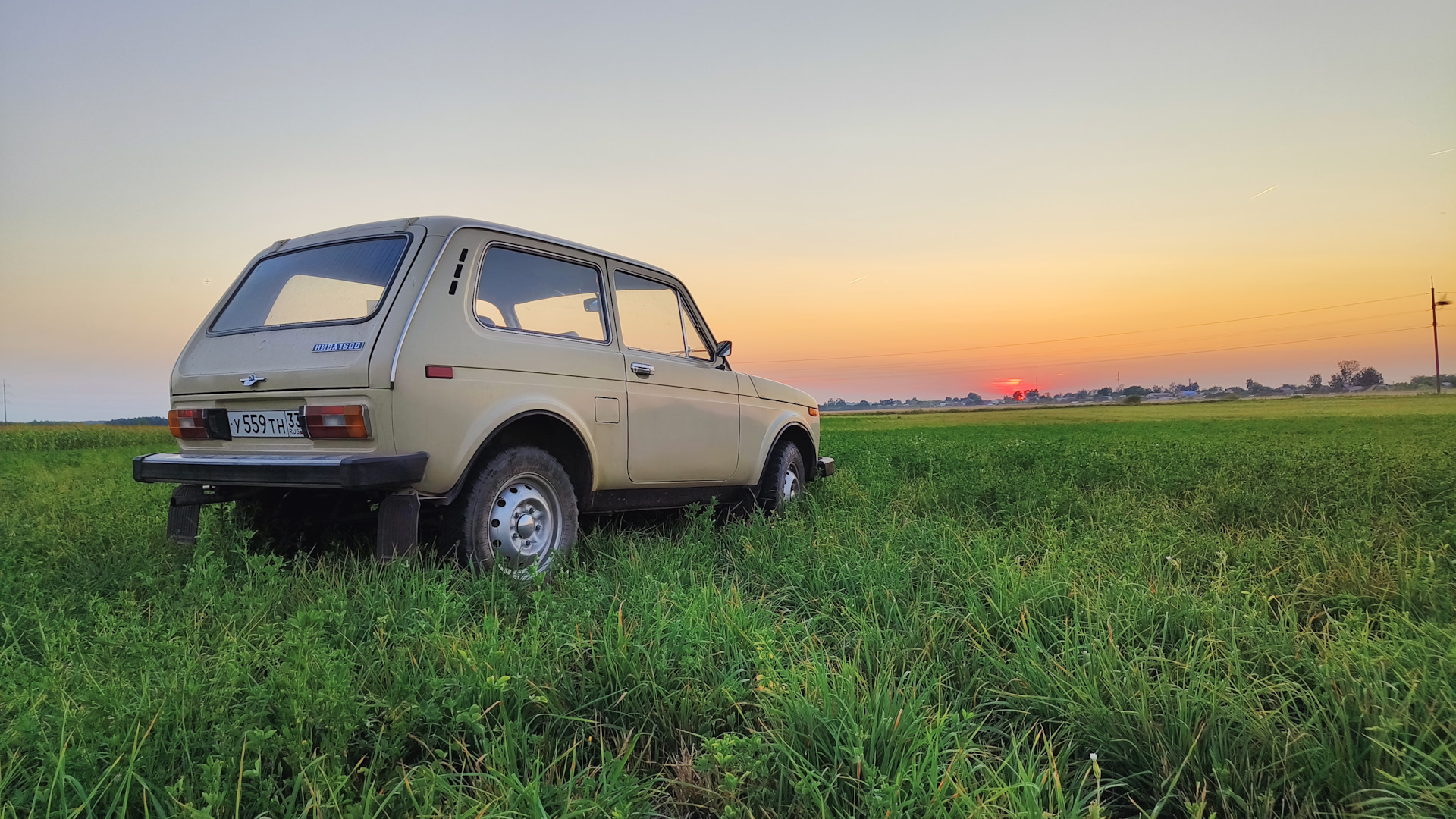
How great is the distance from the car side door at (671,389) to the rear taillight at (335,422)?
5.32 ft

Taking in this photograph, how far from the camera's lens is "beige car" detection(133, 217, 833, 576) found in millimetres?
3473

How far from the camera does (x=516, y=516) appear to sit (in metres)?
3.97

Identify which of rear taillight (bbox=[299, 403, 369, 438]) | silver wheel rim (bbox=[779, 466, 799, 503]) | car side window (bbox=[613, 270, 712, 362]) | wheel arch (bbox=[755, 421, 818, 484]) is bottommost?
silver wheel rim (bbox=[779, 466, 799, 503])

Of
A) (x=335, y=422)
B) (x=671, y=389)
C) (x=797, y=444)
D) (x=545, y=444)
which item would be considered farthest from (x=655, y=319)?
(x=335, y=422)

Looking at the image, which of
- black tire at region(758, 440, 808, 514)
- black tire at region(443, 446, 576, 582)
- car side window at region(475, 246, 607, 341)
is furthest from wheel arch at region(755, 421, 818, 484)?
black tire at region(443, 446, 576, 582)

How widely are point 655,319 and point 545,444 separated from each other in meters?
1.39

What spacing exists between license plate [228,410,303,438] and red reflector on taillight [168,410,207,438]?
0.26 metres

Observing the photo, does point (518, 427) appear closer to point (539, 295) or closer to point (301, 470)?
point (539, 295)

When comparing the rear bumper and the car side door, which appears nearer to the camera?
the rear bumper

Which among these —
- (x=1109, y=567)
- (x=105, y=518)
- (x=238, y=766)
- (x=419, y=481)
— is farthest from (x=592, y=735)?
(x=105, y=518)

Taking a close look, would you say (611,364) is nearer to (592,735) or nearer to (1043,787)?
(592,735)

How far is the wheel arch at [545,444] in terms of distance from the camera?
12.5 ft

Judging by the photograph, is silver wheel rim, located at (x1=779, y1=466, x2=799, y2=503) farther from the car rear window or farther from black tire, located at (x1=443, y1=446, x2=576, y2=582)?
the car rear window

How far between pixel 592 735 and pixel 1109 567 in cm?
260
